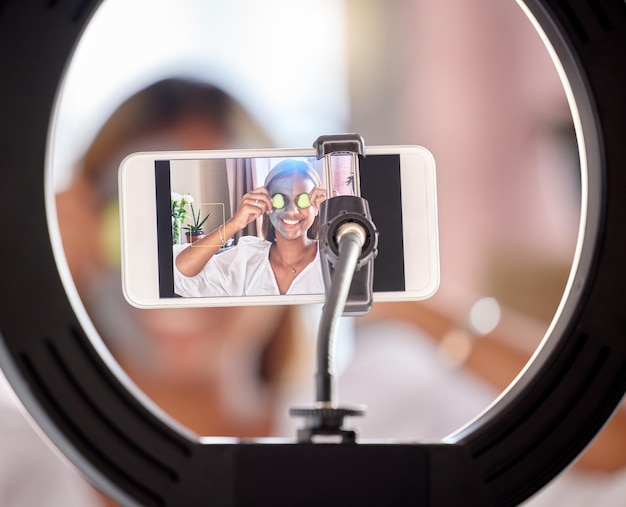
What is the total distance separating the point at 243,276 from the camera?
431 mm

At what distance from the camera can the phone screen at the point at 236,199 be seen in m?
0.41

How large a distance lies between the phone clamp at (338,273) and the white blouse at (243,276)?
0.05m

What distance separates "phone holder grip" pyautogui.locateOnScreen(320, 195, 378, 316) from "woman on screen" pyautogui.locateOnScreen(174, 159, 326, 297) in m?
0.06

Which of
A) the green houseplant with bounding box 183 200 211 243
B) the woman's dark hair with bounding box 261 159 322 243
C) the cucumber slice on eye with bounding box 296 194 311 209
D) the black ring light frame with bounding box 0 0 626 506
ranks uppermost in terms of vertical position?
the woman's dark hair with bounding box 261 159 322 243

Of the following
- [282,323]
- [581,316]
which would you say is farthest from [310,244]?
[282,323]

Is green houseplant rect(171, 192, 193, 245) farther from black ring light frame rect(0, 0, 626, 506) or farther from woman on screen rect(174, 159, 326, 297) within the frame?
black ring light frame rect(0, 0, 626, 506)

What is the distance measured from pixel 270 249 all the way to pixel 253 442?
0.55ft

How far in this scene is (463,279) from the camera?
1.10m

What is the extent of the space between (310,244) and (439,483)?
0.18m

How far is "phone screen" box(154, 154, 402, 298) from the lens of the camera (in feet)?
1.34

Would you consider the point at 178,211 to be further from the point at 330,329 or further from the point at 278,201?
the point at 330,329

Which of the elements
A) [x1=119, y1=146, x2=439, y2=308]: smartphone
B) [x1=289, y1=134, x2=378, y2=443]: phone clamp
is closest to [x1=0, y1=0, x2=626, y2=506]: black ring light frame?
[x1=289, y1=134, x2=378, y2=443]: phone clamp

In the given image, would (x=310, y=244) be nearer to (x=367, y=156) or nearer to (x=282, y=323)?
(x=367, y=156)

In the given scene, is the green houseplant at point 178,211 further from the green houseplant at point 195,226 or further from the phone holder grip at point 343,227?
the phone holder grip at point 343,227
